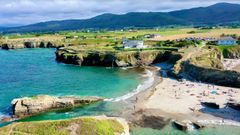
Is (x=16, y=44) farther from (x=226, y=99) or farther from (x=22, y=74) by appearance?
(x=226, y=99)

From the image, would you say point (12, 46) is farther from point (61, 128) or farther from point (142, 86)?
point (61, 128)

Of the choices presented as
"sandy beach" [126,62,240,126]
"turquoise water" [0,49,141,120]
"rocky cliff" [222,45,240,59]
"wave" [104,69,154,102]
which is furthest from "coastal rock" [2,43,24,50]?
"sandy beach" [126,62,240,126]

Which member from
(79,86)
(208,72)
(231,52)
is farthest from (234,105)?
(231,52)

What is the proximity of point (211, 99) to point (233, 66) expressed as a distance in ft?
139

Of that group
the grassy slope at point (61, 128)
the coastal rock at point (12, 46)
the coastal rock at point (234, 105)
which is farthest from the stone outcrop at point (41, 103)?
the coastal rock at point (12, 46)

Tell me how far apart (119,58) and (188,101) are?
48.9 m

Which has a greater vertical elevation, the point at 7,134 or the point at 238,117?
the point at 7,134

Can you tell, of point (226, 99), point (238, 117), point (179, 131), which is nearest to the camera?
point (179, 131)

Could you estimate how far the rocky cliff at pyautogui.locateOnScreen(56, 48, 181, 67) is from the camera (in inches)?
4097

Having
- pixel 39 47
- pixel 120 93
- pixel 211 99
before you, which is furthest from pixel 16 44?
pixel 211 99

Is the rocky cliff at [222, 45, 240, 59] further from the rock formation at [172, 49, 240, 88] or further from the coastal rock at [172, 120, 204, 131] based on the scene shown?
the coastal rock at [172, 120, 204, 131]

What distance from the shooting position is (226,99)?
57.9 metres

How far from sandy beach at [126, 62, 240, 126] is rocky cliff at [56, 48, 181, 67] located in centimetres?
3118

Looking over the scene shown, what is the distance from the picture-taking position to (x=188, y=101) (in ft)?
189
